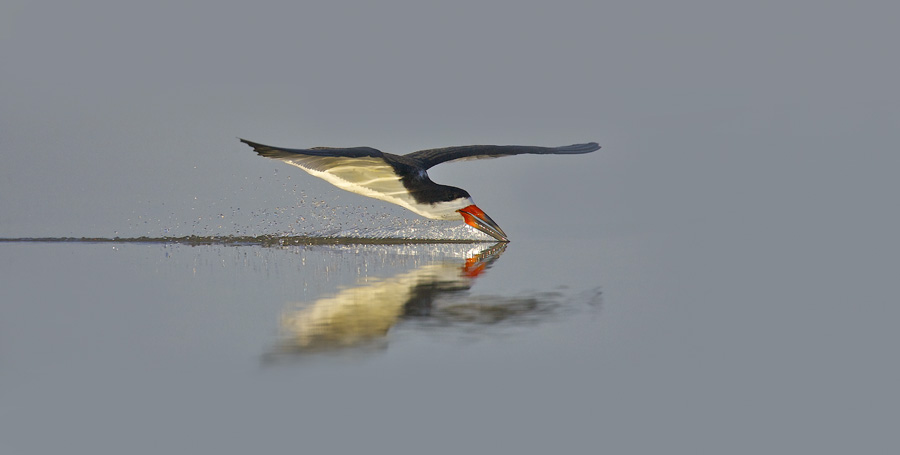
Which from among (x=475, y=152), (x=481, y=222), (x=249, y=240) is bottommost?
(x=249, y=240)

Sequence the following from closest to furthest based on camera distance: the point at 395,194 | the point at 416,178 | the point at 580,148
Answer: the point at 416,178 → the point at 395,194 → the point at 580,148

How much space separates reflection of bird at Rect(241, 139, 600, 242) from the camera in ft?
37.3

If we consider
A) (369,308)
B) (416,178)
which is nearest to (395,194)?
(416,178)

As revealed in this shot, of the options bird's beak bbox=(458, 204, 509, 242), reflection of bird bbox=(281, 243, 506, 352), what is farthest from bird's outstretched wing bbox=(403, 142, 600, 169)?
reflection of bird bbox=(281, 243, 506, 352)

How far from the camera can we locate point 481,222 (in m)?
12.3

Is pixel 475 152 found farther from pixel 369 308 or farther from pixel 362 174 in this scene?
pixel 369 308

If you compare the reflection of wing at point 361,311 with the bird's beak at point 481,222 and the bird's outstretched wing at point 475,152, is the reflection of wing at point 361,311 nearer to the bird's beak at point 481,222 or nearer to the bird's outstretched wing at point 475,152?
the bird's beak at point 481,222

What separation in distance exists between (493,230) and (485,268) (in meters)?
2.68

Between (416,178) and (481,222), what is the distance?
1139 millimetres

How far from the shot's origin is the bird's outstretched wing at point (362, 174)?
10.9m

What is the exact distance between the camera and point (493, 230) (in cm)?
1240

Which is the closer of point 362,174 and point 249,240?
point 362,174

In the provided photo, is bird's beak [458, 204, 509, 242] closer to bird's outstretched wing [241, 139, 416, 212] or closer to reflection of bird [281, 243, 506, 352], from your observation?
bird's outstretched wing [241, 139, 416, 212]

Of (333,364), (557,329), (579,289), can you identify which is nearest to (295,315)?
(333,364)
